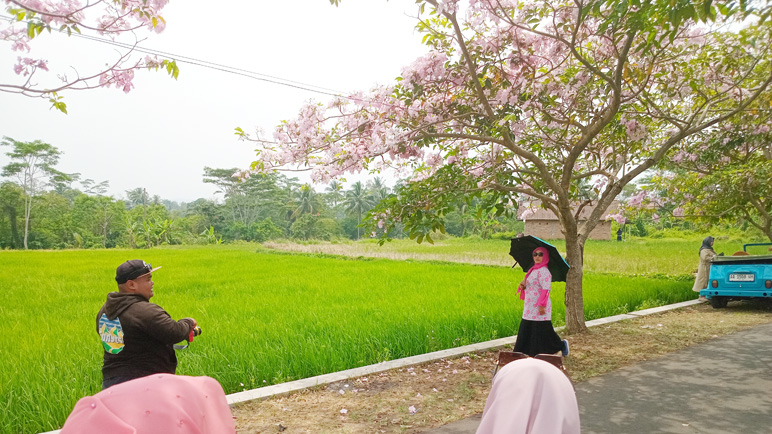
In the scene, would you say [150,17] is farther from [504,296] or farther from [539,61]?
[504,296]

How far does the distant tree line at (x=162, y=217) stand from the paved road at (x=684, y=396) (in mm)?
19170

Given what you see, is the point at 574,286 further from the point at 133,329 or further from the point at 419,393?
the point at 133,329

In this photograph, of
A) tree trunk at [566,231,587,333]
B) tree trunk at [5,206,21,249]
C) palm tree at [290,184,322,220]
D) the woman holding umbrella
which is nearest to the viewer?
the woman holding umbrella

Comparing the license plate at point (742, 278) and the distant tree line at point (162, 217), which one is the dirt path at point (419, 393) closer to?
the license plate at point (742, 278)

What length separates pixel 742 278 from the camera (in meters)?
8.31

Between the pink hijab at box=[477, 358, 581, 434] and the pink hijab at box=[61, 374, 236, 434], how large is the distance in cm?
85

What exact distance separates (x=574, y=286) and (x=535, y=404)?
532 cm

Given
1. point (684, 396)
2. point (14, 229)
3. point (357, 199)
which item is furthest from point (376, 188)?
point (684, 396)

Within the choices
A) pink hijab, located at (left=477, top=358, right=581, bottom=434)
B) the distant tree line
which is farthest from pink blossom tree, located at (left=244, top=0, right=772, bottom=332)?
the distant tree line

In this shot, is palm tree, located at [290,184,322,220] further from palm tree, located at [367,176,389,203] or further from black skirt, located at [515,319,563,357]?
black skirt, located at [515,319,563,357]

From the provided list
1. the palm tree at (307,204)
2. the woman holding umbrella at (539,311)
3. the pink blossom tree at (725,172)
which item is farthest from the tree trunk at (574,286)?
the palm tree at (307,204)

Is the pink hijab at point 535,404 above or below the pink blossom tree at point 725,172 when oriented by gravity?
below

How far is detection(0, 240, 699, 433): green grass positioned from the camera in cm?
444

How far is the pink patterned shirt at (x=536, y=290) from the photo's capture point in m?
4.55
